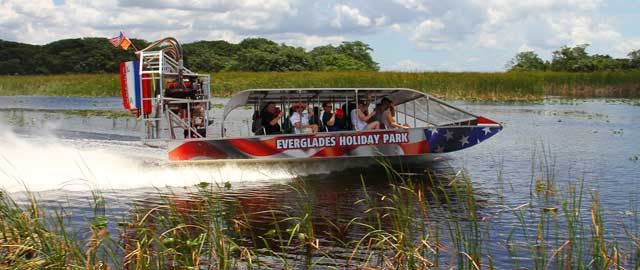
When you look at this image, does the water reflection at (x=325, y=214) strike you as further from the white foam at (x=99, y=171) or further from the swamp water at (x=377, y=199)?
the white foam at (x=99, y=171)

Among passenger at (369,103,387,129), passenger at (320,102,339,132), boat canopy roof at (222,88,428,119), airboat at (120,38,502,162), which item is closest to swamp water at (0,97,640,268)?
airboat at (120,38,502,162)

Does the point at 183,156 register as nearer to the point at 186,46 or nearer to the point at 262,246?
the point at 262,246

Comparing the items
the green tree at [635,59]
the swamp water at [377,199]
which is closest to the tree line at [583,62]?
the green tree at [635,59]

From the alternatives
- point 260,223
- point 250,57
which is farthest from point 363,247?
point 250,57

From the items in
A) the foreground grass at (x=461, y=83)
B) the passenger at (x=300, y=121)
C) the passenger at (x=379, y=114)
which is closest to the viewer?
the passenger at (x=300, y=121)

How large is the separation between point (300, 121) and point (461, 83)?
2995cm

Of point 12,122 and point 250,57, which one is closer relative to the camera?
point 12,122

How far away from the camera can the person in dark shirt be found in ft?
54.6

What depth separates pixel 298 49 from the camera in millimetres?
77312

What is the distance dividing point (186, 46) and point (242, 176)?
83.5m

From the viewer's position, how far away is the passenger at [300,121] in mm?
16361

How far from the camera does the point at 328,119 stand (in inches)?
663

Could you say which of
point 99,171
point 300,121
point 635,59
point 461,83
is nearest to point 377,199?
point 300,121

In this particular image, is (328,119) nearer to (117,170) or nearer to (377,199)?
(377,199)
